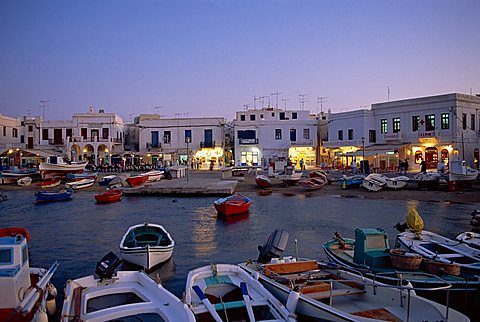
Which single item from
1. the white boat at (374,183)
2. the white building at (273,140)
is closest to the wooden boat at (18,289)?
the white boat at (374,183)

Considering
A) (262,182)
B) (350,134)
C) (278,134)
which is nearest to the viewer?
(262,182)

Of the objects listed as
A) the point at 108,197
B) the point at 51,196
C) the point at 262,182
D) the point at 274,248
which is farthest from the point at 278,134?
the point at 274,248

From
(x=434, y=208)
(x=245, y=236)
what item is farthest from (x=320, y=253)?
(x=434, y=208)

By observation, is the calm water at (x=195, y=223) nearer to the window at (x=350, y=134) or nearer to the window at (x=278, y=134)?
the window at (x=350, y=134)

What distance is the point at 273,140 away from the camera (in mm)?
52469

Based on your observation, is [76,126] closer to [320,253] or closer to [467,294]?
[320,253]

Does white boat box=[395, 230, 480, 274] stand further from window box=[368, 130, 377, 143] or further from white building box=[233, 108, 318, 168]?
white building box=[233, 108, 318, 168]

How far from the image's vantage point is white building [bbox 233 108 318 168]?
52219mm

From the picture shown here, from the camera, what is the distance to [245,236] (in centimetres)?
1661

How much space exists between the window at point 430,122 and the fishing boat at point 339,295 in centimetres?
3563

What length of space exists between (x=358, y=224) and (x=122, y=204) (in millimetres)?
15903

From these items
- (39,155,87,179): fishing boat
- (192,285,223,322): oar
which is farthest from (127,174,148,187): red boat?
(192,285,223,322): oar

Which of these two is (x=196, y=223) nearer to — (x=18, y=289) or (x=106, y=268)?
(x=106, y=268)

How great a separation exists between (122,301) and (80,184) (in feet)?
100
